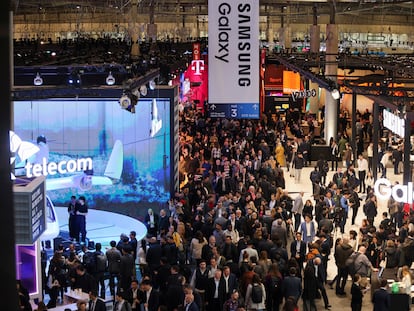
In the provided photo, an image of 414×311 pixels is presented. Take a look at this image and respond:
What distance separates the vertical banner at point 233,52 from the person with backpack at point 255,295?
390 centimetres

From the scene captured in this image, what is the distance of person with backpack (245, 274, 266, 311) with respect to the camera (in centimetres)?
938

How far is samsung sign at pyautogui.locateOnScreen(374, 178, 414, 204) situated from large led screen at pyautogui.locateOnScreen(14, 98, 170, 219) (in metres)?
4.66

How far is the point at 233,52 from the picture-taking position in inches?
489

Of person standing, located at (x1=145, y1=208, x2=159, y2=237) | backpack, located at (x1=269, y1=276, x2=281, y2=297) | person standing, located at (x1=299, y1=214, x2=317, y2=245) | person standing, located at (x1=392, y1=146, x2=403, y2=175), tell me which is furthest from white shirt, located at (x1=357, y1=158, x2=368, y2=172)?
backpack, located at (x1=269, y1=276, x2=281, y2=297)

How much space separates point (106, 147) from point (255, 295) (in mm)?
7618

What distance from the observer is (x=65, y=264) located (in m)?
10.6

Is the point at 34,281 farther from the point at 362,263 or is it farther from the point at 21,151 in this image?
the point at 362,263

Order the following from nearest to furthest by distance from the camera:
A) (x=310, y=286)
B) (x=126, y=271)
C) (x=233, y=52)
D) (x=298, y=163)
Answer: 1. (x=310, y=286)
2. (x=126, y=271)
3. (x=233, y=52)
4. (x=298, y=163)

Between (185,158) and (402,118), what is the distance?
609cm

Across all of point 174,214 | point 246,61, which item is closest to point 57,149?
point 174,214

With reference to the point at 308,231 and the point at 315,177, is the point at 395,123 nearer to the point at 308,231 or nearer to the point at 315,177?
the point at 315,177

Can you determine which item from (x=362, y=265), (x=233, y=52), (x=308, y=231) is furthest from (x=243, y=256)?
(x=233, y=52)

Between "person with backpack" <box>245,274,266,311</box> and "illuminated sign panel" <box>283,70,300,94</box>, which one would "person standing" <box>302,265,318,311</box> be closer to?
"person with backpack" <box>245,274,266,311</box>

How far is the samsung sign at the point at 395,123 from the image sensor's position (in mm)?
15062
